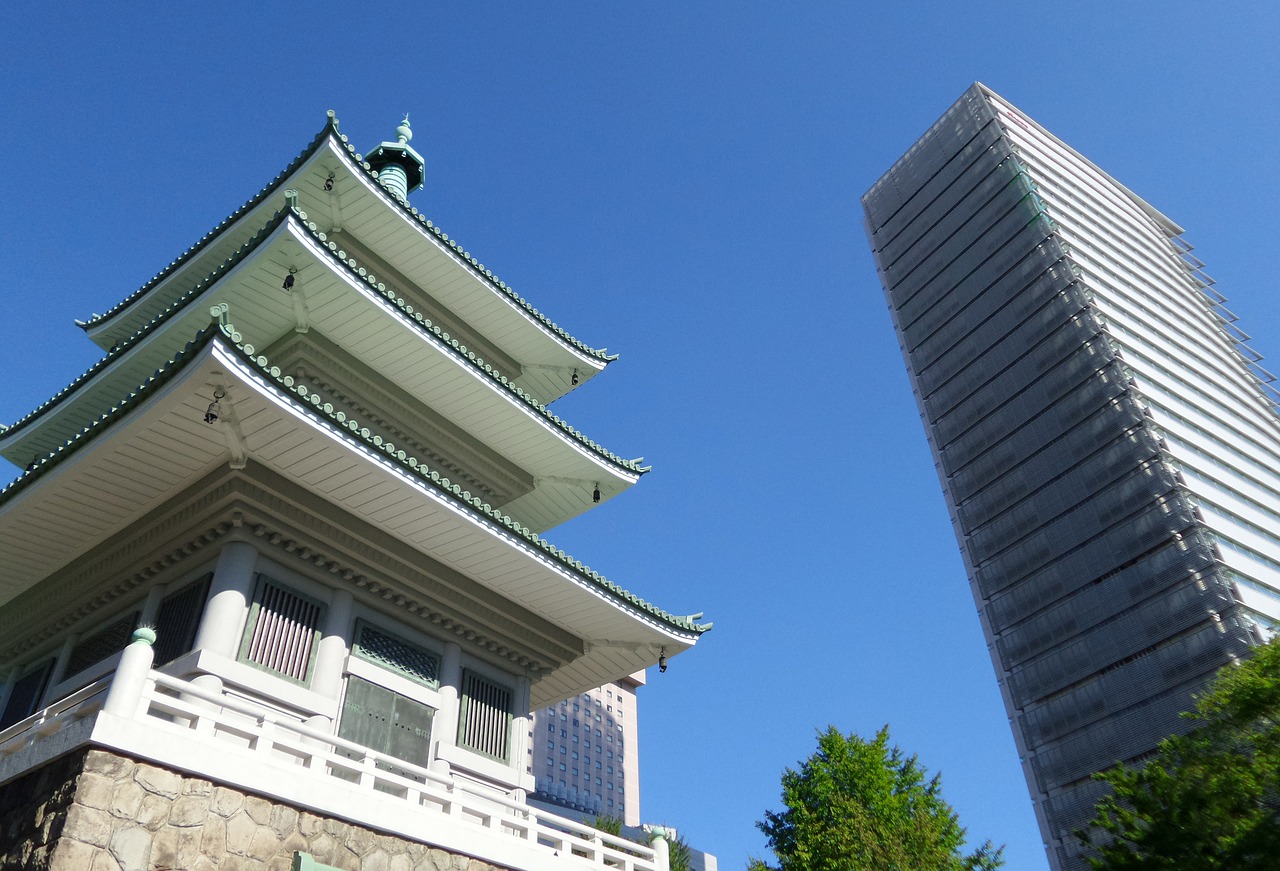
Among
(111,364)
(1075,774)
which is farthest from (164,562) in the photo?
(1075,774)

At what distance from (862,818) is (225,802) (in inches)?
791

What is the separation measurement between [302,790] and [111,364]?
10255 millimetres

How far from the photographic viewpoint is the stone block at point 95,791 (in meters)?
9.13

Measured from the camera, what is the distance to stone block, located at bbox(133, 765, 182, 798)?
379 inches

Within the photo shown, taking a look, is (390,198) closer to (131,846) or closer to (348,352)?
(348,352)

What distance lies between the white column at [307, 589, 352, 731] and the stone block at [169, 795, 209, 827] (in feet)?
11.1

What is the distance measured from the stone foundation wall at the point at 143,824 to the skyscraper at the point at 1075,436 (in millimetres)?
60706

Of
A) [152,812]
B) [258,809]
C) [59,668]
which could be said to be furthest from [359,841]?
[59,668]

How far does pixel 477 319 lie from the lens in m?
21.3

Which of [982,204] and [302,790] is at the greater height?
[982,204]

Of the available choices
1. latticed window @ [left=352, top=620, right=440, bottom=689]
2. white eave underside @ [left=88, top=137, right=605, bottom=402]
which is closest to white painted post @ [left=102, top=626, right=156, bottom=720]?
latticed window @ [left=352, top=620, right=440, bottom=689]

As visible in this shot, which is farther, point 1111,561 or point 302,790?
point 1111,561

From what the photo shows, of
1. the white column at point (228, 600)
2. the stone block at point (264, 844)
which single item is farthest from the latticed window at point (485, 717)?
the stone block at point (264, 844)

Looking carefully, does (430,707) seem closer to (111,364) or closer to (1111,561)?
(111,364)
